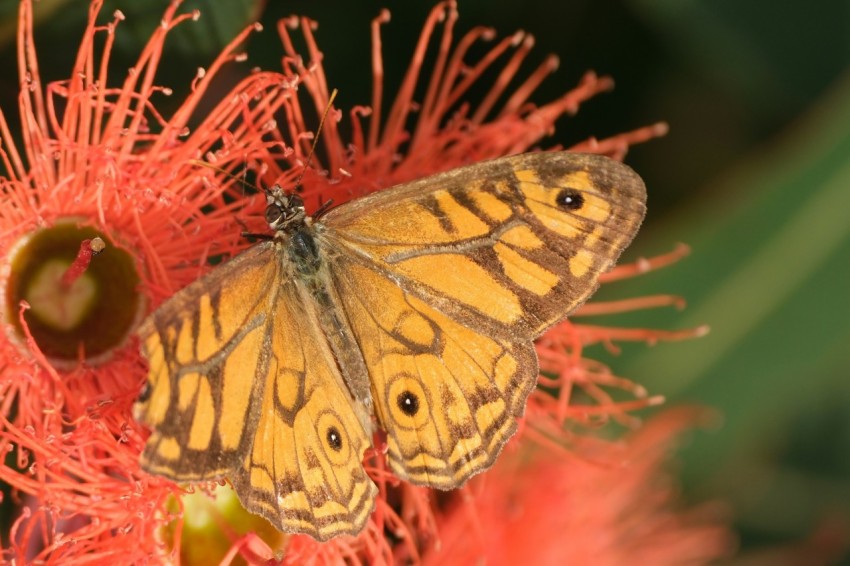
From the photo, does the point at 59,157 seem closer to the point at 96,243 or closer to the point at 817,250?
the point at 96,243

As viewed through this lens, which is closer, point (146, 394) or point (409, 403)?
point (146, 394)

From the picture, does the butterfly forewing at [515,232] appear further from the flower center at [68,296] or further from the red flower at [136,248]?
the flower center at [68,296]

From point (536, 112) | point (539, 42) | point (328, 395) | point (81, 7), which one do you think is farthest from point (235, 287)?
point (539, 42)

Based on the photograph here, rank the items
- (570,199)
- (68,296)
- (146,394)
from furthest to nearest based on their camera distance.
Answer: (68,296), (570,199), (146,394)

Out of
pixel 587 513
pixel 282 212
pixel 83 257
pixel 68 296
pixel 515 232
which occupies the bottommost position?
pixel 587 513

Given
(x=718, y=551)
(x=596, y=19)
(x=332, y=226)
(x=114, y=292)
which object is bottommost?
(x=718, y=551)

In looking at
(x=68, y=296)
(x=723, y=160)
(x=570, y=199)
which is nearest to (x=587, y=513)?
(x=723, y=160)

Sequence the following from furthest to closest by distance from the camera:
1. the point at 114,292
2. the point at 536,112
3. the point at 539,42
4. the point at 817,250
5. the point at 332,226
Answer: the point at 817,250 → the point at 539,42 → the point at 536,112 → the point at 114,292 → the point at 332,226

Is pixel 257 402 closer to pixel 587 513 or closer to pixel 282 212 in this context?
pixel 282 212
